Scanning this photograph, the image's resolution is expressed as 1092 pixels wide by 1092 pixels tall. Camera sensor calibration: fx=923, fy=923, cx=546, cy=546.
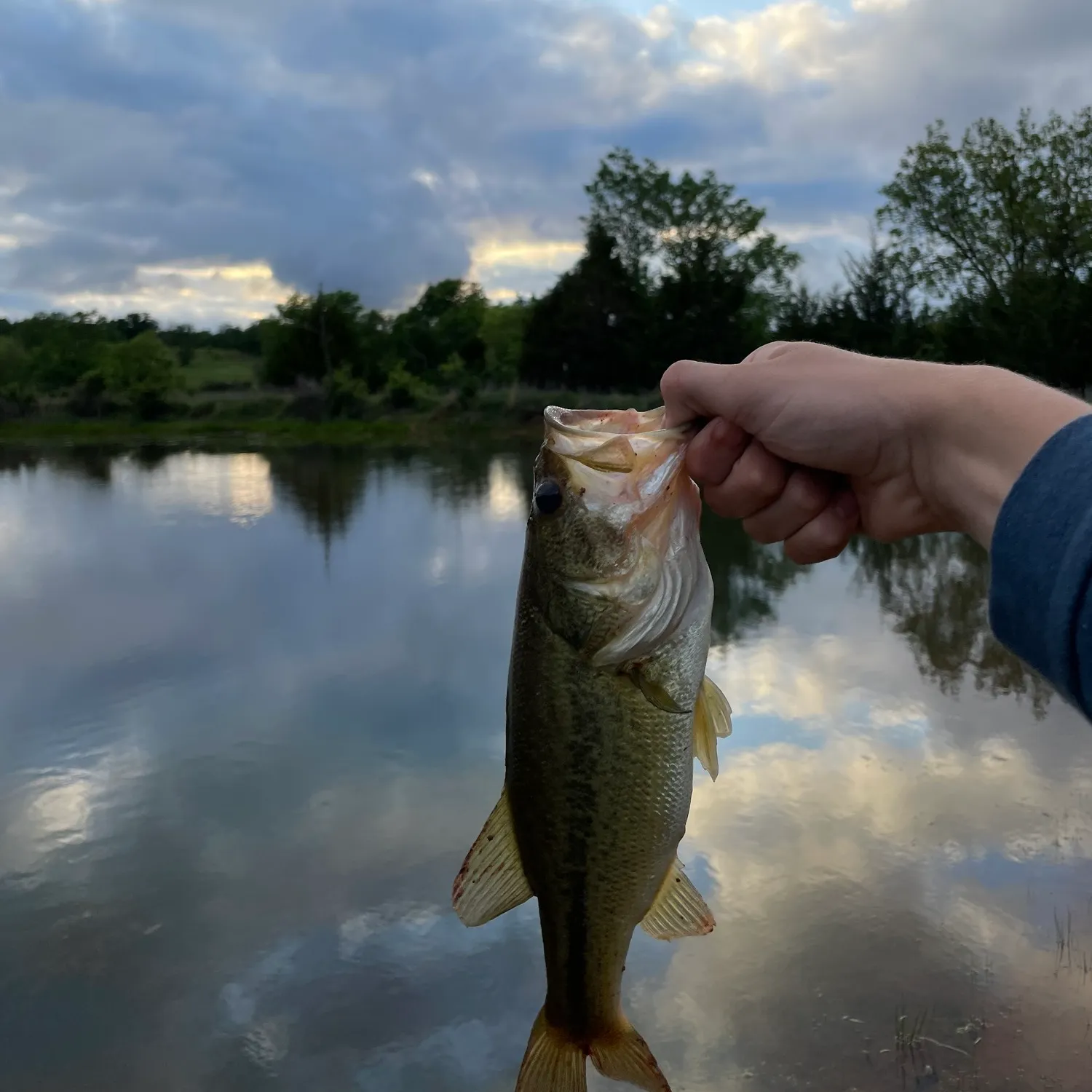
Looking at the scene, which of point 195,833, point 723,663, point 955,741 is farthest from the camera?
point 723,663

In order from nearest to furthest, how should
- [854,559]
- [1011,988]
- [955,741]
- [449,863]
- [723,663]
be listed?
1. [1011,988]
2. [449,863]
3. [955,741]
4. [723,663]
5. [854,559]

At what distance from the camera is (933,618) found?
29.2 feet

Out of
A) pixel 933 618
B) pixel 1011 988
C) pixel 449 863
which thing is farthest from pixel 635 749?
pixel 933 618

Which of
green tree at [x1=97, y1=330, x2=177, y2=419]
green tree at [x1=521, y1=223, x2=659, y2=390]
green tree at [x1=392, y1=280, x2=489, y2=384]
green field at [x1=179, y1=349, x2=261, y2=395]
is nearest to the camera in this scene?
→ green tree at [x1=521, y1=223, x2=659, y2=390]

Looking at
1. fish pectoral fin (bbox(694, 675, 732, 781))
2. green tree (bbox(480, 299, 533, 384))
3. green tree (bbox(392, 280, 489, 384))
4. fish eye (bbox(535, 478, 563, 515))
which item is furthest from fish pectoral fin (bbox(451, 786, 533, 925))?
green tree (bbox(392, 280, 489, 384))

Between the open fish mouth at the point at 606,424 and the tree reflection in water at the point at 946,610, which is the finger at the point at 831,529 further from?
the tree reflection in water at the point at 946,610

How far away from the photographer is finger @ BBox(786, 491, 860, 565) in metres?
2.35

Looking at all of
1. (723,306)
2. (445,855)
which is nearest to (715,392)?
(445,855)

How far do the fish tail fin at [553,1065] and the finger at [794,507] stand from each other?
1207 millimetres

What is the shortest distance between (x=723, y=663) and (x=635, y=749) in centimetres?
580

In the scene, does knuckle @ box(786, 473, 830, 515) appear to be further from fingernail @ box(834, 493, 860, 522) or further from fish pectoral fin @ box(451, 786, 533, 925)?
fish pectoral fin @ box(451, 786, 533, 925)

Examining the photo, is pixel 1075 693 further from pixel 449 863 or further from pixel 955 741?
pixel 955 741

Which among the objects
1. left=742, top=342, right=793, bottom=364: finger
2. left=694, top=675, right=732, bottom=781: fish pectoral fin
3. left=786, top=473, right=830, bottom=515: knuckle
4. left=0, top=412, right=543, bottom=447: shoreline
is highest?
Answer: left=742, top=342, right=793, bottom=364: finger

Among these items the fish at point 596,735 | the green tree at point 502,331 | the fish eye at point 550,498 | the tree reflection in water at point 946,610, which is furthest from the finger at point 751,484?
the green tree at point 502,331
